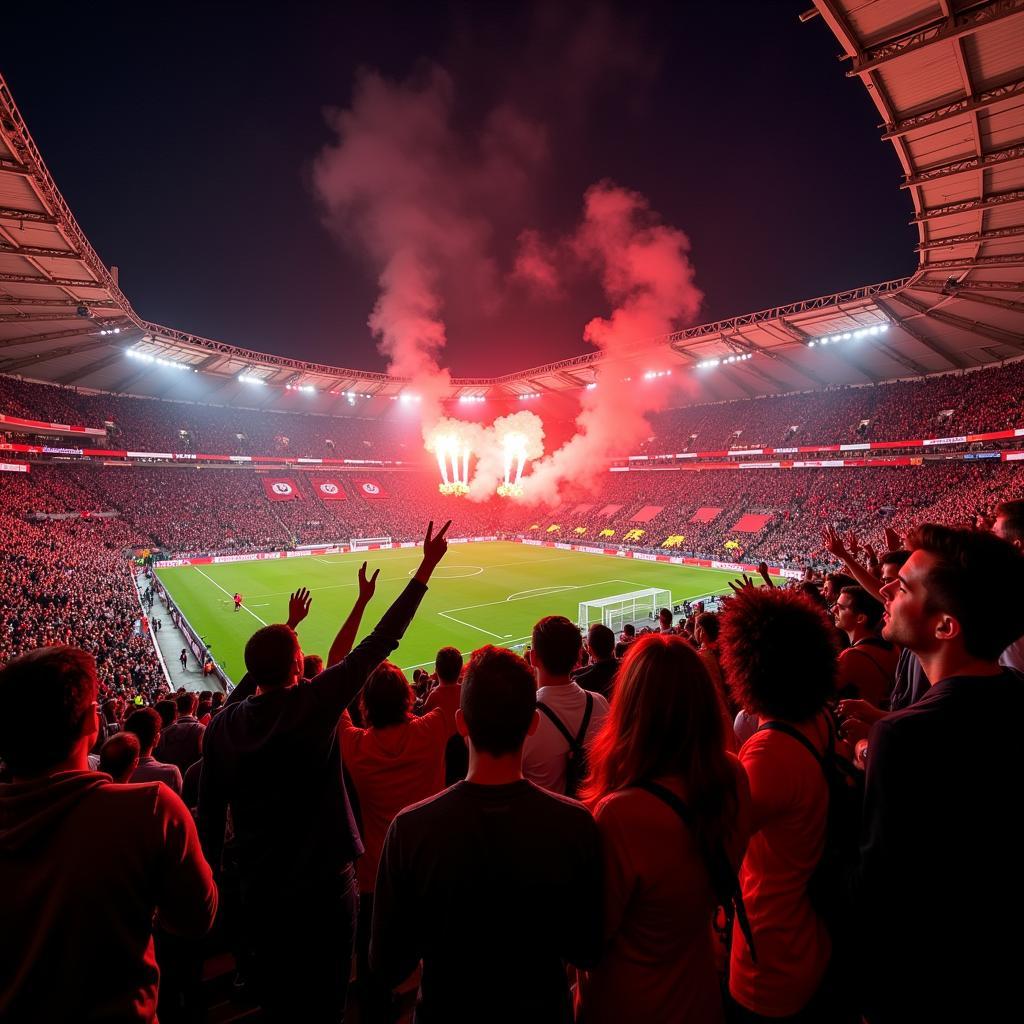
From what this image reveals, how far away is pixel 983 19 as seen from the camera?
11469mm

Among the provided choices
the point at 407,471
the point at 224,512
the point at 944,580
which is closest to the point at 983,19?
the point at 944,580

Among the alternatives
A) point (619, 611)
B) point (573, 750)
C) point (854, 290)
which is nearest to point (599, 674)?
point (573, 750)

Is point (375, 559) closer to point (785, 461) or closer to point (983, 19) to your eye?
point (785, 461)

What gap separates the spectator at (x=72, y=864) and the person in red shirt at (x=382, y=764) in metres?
1.64

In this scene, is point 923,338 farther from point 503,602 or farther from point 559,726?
point 559,726

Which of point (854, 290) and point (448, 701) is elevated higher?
point (854, 290)

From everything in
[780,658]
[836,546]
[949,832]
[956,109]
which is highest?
[956,109]

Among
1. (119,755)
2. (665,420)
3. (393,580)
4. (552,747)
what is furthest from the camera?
(665,420)

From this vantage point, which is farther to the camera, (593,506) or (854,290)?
(593,506)

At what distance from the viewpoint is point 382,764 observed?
3449mm

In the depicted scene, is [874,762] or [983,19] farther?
[983,19]

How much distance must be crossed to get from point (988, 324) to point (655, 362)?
76.4ft

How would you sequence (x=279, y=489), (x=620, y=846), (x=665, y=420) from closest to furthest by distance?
(x=620, y=846) < (x=279, y=489) < (x=665, y=420)

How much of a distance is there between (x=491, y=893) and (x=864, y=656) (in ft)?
13.5
